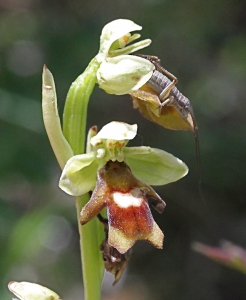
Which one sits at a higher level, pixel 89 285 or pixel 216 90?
pixel 89 285

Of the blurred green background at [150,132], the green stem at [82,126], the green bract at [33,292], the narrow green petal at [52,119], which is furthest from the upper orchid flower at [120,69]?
the blurred green background at [150,132]

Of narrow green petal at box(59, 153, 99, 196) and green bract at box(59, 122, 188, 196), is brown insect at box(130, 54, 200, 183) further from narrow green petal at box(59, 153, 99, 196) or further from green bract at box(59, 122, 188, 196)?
narrow green petal at box(59, 153, 99, 196)

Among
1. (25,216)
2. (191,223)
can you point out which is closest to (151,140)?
(191,223)

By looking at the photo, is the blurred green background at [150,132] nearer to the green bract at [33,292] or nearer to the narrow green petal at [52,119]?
the green bract at [33,292]

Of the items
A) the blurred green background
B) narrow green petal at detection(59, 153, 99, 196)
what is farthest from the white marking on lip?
the blurred green background

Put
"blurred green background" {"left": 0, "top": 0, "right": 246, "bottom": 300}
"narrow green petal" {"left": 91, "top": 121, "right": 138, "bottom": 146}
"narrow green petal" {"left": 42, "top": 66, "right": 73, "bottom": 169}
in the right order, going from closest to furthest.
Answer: "narrow green petal" {"left": 42, "top": 66, "right": 73, "bottom": 169} < "narrow green petal" {"left": 91, "top": 121, "right": 138, "bottom": 146} < "blurred green background" {"left": 0, "top": 0, "right": 246, "bottom": 300}

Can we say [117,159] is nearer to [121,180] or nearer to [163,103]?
[121,180]

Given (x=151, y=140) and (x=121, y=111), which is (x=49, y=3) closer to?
(x=121, y=111)
